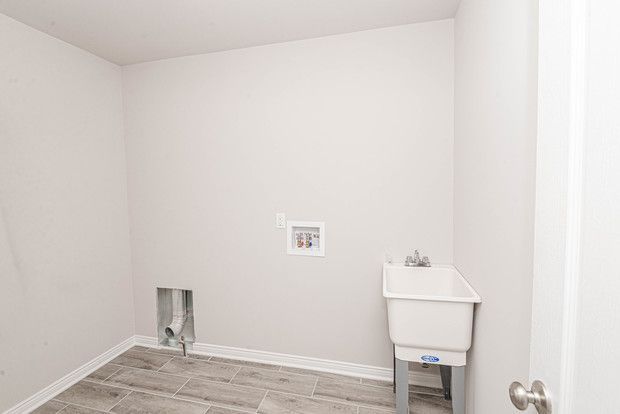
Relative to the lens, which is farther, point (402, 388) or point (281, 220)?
point (281, 220)

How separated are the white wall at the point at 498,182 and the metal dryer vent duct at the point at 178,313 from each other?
2.23 meters

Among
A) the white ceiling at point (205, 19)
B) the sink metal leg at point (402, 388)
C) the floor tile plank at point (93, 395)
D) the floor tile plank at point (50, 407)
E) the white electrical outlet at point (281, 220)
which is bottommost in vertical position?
the floor tile plank at point (50, 407)

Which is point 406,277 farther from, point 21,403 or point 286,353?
point 21,403

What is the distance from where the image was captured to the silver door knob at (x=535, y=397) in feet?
1.78

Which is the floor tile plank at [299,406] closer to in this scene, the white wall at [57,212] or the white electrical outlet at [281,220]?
the white electrical outlet at [281,220]

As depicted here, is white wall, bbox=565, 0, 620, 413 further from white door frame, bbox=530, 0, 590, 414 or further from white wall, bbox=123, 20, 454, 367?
white wall, bbox=123, 20, 454, 367

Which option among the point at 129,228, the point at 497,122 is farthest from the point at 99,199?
the point at 497,122

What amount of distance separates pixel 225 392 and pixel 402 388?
3.94 ft

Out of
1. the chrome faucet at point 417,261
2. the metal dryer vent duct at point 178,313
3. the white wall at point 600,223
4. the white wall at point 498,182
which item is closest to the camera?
the white wall at point 600,223

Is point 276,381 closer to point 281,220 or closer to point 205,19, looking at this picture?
point 281,220

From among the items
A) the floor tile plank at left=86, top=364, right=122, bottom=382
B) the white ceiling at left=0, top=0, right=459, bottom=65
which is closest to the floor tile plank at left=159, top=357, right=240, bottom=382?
the floor tile plank at left=86, top=364, right=122, bottom=382

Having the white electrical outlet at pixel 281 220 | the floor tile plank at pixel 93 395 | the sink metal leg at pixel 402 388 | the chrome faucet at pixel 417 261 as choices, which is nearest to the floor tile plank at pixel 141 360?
the floor tile plank at pixel 93 395

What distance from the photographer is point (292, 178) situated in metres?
2.16

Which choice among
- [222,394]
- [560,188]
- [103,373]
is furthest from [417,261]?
[103,373]
